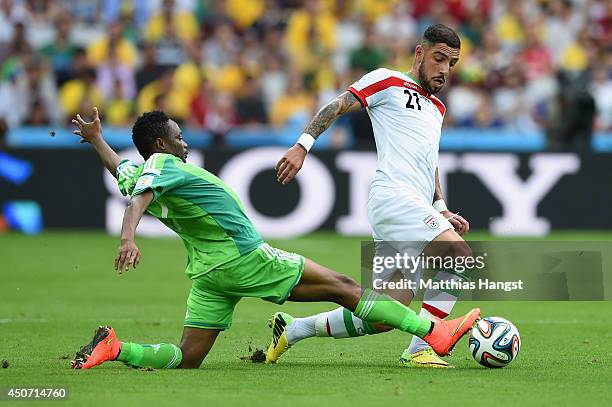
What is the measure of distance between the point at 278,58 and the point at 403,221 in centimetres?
1312

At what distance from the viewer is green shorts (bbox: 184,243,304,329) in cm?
799

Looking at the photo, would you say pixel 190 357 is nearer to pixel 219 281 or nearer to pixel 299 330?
pixel 219 281

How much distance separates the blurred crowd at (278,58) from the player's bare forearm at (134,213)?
11315 mm

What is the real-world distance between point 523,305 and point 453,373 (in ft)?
16.4

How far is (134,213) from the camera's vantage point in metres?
7.51

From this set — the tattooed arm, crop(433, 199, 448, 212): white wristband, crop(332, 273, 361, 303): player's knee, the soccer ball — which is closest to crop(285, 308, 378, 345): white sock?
crop(332, 273, 361, 303): player's knee

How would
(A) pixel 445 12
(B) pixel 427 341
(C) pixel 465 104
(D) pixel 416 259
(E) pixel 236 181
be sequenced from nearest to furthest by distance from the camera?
(B) pixel 427 341 → (D) pixel 416 259 → (E) pixel 236 181 → (C) pixel 465 104 → (A) pixel 445 12

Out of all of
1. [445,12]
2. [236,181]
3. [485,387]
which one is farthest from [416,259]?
[445,12]

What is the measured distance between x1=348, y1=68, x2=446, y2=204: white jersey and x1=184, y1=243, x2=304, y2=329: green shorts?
0.97m

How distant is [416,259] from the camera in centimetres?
845

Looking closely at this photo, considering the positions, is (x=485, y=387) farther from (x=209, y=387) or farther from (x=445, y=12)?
(x=445, y=12)

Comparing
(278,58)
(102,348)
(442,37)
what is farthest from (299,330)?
(278,58)

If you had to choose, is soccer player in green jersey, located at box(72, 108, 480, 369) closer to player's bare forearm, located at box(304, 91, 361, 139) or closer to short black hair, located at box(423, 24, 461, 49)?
player's bare forearm, located at box(304, 91, 361, 139)

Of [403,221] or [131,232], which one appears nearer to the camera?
[131,232]
